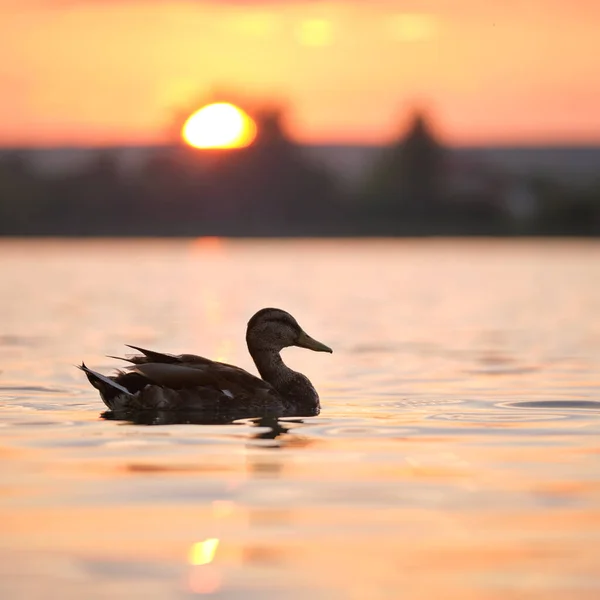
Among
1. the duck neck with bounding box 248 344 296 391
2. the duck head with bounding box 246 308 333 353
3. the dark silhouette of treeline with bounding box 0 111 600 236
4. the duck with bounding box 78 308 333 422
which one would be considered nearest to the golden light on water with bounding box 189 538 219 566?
the duck with bounding box 78 308 333 422

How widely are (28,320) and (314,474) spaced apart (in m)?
19.4

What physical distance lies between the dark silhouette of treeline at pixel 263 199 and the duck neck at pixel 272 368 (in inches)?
5012

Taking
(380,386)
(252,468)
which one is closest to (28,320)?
(380,386)

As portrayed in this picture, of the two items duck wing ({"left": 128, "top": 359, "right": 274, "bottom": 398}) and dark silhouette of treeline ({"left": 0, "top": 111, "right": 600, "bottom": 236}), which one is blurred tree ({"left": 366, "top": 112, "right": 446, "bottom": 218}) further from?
duck wing ({"left": 128, "top": 359, "right": 274, "bottom": 398})

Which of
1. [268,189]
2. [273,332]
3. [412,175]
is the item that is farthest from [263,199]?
[273,332]

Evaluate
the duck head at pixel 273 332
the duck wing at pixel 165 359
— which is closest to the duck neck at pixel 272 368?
the duck head at pixel 273 332

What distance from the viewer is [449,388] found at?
17094mm

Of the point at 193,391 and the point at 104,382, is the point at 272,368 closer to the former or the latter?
the point at 193,391

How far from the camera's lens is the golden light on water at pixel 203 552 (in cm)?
840

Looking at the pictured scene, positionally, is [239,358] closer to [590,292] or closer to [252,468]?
[252,468]

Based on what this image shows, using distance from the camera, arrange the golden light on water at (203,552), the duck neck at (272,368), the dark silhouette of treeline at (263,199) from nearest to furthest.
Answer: the golden light on water at (203,552) → the duck neck at (272,368) → the dark silhouette of treeline at (263,199)

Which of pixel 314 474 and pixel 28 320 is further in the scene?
pixel 28 320

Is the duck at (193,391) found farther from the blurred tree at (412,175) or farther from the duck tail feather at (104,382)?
the blurred tree at (412,175)

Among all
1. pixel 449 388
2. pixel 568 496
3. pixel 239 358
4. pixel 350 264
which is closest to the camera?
pixel 568 496
